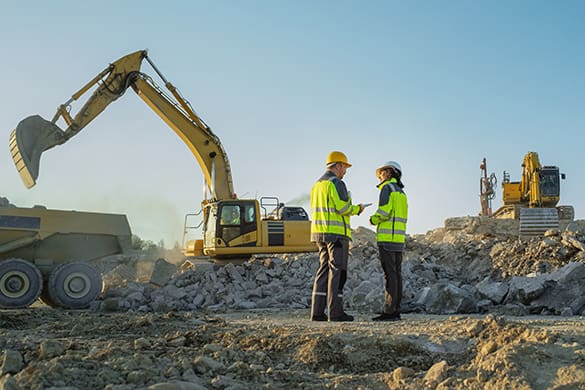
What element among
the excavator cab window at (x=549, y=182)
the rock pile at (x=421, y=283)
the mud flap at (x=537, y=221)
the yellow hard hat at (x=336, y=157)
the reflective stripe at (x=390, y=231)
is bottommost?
the rock pile at (x=421, y=283)

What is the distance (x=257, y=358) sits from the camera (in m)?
4.80

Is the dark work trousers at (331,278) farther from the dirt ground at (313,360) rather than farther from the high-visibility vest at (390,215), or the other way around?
the dirt ground at (313,360)

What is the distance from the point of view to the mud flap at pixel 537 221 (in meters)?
24.2

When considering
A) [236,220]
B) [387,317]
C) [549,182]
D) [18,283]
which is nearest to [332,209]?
[387,317]

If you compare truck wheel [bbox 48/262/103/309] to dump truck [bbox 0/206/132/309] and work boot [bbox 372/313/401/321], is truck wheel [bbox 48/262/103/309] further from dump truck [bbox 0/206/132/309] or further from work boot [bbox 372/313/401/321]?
work boot [bbox 372/313/401/321]

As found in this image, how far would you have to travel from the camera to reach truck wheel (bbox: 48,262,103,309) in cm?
1171

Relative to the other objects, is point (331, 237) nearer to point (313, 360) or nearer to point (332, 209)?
point (332, 209)

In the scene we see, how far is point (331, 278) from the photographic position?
727 cm

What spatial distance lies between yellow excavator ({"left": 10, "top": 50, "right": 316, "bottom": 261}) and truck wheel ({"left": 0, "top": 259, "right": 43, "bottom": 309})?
169 centimetres

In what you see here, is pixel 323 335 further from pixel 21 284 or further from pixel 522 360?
pixel 21 284

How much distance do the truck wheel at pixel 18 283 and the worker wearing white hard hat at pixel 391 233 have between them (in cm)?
686

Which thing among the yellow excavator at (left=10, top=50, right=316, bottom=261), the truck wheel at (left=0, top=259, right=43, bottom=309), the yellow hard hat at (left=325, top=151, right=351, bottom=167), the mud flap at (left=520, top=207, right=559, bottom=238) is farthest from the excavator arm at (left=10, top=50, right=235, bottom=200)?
the mud flap at (left=520, top=207, right=559, bottom=238)

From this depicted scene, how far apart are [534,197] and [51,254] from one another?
19.6 meters

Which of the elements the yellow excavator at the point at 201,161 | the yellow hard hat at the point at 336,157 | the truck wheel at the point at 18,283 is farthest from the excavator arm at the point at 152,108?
the yellow hard hat at the point at 336,157
